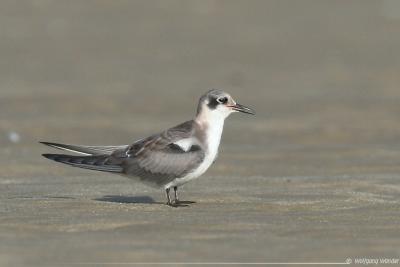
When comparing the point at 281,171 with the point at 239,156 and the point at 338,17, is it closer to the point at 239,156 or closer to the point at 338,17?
the point at 239,156

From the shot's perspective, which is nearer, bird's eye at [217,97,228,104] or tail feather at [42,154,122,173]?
tail feather at [42,154,122,173]

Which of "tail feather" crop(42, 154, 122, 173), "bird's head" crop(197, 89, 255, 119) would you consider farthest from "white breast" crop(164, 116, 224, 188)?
"tail feather" crop(42, 154, 122, 173)

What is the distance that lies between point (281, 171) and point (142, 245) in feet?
16.5

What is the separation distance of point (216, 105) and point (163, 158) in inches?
29.6

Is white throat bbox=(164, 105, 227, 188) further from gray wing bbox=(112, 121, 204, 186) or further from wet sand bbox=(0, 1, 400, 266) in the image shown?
wet sand bbox=(0, 1, 400, 266)

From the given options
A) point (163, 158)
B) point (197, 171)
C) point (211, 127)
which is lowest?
point (197, 171)

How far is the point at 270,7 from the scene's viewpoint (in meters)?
23.7

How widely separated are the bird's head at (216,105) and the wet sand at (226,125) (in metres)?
0.77

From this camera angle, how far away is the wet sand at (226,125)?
820cm

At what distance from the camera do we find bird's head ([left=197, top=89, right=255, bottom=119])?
10.6 meters

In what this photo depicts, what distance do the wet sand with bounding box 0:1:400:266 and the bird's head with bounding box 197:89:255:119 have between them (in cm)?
77

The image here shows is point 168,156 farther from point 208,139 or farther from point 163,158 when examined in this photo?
point 208,139

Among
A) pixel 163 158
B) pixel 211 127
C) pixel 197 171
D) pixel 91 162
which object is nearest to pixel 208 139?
pixel 211 127

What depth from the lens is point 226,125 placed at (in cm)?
1628
